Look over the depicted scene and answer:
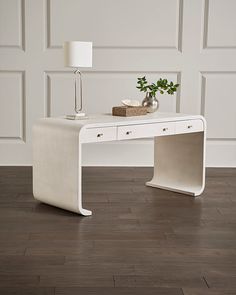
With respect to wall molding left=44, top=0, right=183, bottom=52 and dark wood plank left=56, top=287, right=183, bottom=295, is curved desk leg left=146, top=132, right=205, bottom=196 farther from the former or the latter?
dark wood plank left=56, top=287, right=183, bottom=295

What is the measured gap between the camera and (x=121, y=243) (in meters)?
2.73

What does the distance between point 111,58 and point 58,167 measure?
1.60 meters

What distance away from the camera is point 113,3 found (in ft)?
14.8

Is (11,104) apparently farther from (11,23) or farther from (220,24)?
(220,24)

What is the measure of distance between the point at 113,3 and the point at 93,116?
1377 mm

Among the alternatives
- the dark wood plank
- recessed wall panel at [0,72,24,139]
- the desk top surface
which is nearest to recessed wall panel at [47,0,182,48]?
recessed wall panel at [0,72,24,139]

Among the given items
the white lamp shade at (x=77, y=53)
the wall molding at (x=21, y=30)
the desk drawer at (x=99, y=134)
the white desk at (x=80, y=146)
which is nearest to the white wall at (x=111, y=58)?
the wall molding at (x=21, y=30)

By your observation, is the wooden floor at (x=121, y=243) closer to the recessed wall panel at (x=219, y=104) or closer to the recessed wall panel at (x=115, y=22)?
the recessed wall panel at (x=219, y=104)

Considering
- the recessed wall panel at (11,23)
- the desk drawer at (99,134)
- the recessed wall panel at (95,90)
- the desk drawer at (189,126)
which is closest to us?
the desk drawer at (99,134)

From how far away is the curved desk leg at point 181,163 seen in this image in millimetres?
3777

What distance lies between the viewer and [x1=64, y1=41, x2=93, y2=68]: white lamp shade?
3.24 m

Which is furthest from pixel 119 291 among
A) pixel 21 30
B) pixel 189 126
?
pixel 21 30

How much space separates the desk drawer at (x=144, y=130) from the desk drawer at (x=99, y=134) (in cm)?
5

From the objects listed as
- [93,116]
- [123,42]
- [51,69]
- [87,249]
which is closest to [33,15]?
[51,69]
